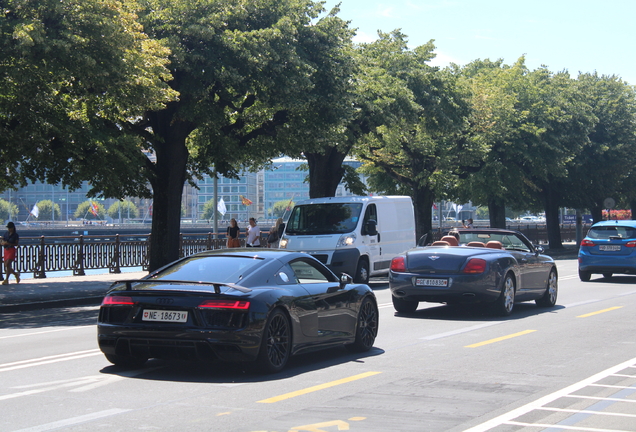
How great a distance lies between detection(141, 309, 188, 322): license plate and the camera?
787cm

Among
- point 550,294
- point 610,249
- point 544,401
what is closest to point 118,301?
point 544,401

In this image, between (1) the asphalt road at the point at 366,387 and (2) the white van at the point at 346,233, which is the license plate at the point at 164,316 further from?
(2) the white van at the point at 346,233

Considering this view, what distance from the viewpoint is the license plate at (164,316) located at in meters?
7.87

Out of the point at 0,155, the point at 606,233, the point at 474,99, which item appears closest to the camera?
the point at 0,155

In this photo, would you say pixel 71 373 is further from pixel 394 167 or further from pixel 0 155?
pixel 394 167

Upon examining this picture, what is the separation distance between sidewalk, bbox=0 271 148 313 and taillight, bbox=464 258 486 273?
914 centimetres

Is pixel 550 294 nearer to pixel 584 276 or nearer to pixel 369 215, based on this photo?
pixel 369 215

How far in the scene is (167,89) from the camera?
19.1m

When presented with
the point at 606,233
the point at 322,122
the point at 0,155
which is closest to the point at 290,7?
the point at 322,122

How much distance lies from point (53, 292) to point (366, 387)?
14134 mm

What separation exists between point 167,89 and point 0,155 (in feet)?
13.7

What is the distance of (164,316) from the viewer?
793cm

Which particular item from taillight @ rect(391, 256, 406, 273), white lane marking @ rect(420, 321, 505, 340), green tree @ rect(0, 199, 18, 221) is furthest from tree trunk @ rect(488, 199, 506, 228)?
green tree @ rect(0, 199, 18, 221)

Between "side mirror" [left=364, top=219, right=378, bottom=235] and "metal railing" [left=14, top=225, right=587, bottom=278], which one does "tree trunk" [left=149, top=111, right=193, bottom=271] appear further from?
"side mirror" [left=364, top=219, right=378, bottom=235]
